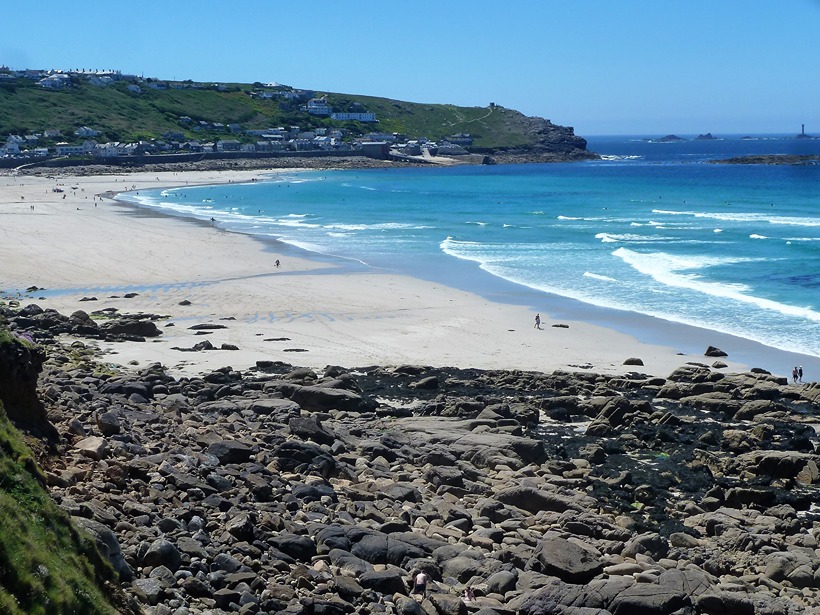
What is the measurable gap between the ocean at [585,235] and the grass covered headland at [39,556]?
25.7m

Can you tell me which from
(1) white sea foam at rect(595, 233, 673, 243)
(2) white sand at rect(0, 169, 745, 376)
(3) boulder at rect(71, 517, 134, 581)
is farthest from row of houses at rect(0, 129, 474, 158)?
(3) boulder at rect(71, 517, 134, 581)

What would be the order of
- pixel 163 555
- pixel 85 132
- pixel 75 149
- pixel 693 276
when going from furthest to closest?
1. pixel 85 132
2. pixel 75 149
3. pixel 693 276
4. pixel 163 555

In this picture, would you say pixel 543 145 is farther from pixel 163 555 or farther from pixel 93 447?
pixel 163 555

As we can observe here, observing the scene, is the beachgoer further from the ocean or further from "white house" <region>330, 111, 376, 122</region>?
"white house" <region>330, 111, 376, 122</region>

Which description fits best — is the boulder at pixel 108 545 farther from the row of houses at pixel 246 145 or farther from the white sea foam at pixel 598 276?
the row of houses at pixel 246 145

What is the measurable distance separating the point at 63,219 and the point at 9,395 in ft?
181

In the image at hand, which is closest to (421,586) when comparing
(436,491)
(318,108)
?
(436,491)

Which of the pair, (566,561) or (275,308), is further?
(275,308)

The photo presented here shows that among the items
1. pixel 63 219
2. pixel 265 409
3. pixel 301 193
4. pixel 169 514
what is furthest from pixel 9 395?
pixel 301 193

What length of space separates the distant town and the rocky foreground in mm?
115120

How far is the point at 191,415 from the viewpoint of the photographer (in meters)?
17.8

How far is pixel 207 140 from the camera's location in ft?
519

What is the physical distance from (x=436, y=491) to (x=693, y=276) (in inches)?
1227

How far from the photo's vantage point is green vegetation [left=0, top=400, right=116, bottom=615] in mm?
7582
